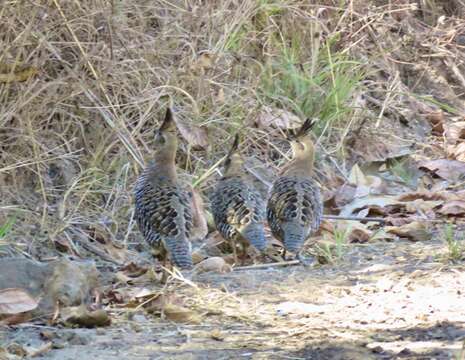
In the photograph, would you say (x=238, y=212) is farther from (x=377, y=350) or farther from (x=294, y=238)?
(x=377, y=350)

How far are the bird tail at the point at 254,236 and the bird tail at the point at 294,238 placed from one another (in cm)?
14

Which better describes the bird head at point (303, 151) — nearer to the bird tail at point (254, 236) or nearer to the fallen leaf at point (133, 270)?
the bird tail at point (254, 236)

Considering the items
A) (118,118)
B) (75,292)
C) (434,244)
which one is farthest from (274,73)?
(75,292)

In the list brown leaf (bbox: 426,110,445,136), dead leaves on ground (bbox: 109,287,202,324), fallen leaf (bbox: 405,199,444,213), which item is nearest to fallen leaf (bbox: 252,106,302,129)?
fallen leaf (bbox: 405,199,444,213)

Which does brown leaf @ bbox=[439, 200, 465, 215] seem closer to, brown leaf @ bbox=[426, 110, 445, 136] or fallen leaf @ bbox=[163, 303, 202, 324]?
brown leaf @ bbox=[426, 110, 445, 136]

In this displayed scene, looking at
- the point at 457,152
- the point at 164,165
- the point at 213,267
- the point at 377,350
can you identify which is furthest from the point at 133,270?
the point at 457,152

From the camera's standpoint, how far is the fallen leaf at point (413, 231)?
7.15 metres

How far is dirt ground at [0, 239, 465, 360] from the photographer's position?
4723mm

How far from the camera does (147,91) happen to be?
780 centimetres

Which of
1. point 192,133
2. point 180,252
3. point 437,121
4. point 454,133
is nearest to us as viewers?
point 180,252

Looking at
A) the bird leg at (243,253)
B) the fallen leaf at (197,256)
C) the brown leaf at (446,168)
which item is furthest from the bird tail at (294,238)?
the brown leaf at (446,168)

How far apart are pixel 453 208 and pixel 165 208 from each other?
2.30 meters

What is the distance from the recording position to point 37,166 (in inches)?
276

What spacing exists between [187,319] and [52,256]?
5.09 ft
